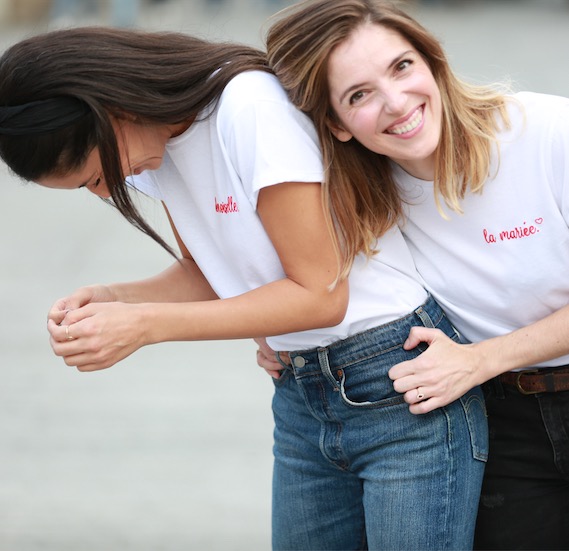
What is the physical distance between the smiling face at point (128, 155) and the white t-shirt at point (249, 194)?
31 millimetres

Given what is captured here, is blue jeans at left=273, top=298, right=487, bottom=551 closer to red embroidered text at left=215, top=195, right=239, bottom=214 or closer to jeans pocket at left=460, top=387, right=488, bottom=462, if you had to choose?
jeans pocket at left=460, top=387, right=488, bottom=462

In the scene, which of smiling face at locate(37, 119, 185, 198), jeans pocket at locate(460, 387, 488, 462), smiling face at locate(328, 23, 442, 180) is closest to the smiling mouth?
smiling face at locate(328, 23, 442, 180)

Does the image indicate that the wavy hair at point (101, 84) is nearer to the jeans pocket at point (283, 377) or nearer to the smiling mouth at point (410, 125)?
the smiling mouth at point (410, 125)

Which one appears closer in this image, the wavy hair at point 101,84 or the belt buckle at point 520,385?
the wavy hair at point 101,84

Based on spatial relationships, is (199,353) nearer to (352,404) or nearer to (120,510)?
(120,510)

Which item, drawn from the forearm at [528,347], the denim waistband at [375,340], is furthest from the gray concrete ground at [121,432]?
the forearm at [528,347]

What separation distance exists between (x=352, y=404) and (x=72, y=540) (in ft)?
6.62

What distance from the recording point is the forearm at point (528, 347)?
72.4 inches

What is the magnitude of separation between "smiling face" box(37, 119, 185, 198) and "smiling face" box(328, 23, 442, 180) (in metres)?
0.31

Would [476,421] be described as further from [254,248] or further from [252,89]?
[252,89]

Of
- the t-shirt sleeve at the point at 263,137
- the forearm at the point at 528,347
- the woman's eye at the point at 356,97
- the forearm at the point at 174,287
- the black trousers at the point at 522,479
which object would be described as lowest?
the black trousers at the point at 522,479

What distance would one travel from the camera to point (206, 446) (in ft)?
13.2

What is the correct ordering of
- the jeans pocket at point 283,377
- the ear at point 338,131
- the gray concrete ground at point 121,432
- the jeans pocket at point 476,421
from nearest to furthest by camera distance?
the ear at point 338,131 → the jeans pocket at point 476,421 → the jeans pocket at point 283,377 → the gray concrete ground at point 121,432

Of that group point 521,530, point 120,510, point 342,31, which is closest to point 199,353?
point 120,510
